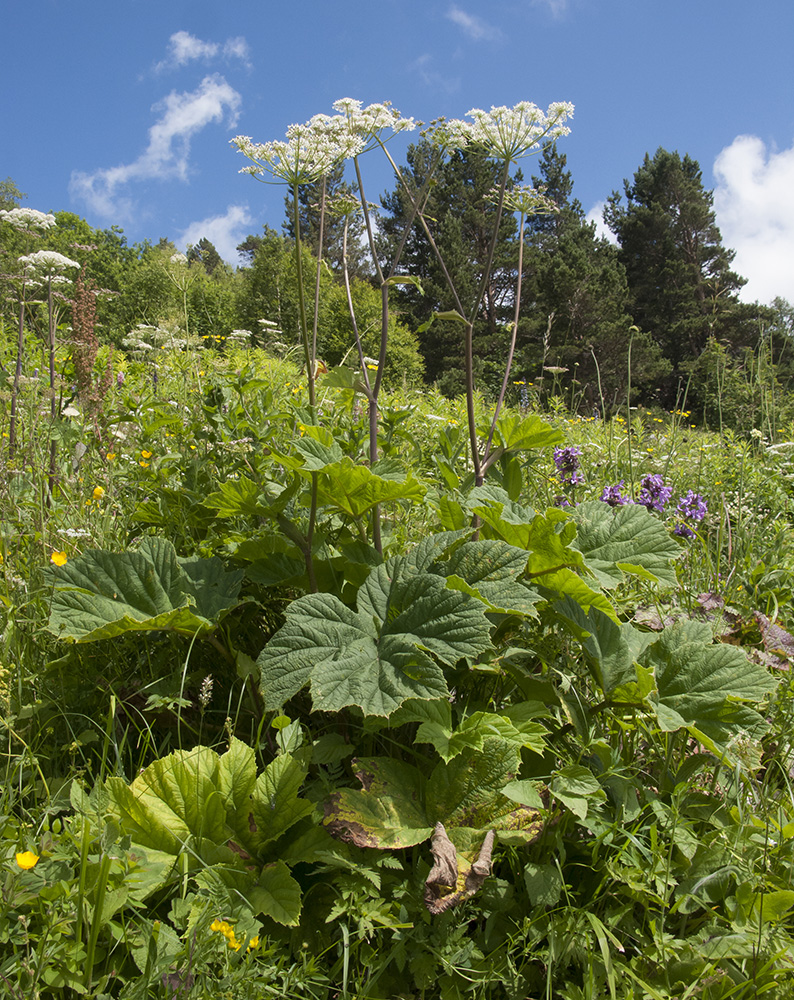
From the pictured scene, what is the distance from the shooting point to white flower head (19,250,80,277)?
9.95 feet

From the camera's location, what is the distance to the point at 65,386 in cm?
337

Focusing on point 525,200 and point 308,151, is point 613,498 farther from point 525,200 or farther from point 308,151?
point 308,151

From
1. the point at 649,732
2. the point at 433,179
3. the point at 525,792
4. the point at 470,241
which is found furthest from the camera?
the point at 470,241

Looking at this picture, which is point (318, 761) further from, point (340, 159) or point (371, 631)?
point (340, 159)

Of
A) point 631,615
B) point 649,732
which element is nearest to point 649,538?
point 649,732

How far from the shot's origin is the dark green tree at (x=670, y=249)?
31.3m

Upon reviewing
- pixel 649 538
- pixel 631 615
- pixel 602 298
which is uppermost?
pixel 602 298

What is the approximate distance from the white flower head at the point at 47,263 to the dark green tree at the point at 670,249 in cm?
3173

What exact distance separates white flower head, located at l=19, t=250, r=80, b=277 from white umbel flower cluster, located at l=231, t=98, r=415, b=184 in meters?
1.81

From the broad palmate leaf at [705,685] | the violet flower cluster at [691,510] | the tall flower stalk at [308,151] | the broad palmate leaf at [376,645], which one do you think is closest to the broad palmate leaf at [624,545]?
the broad palmate leaf at [705,685]

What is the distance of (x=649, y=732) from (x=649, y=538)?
48cm

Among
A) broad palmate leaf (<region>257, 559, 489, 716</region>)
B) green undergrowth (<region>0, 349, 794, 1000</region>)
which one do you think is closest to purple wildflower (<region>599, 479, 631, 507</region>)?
green undergrowth (<region>0, 349, 794, 1000</region>)

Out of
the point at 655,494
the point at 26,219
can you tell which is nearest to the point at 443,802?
the point at 655,494

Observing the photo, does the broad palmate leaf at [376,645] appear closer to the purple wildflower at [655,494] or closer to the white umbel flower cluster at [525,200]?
the white umbel flower cluster at [525,200]
